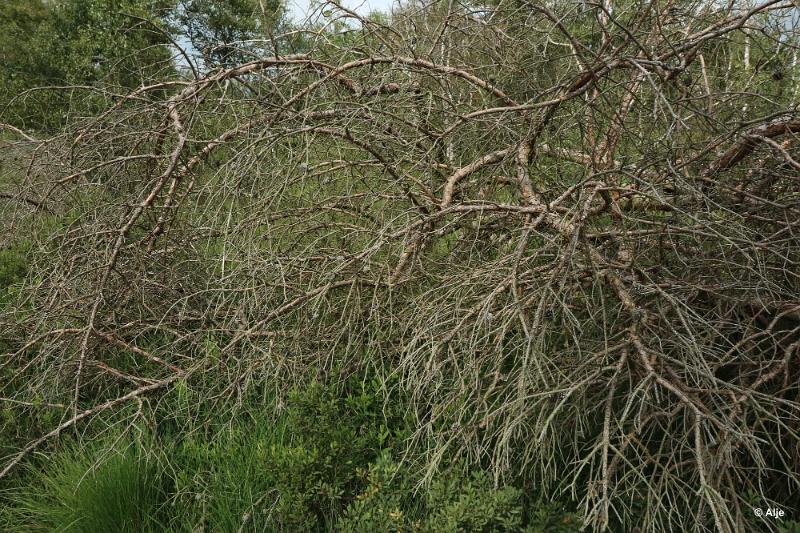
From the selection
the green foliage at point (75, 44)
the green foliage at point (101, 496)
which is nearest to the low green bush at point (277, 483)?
the green foliage at point (101, 496)

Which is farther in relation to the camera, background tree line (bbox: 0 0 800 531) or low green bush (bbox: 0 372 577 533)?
low green bush (bbox: 0 372 577 533)

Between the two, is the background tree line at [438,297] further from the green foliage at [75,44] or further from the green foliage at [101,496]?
the green foliage at [75,44]

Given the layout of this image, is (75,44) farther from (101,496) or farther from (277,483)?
(277,483)

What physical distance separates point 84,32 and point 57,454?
350 inches

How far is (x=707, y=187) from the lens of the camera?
296 centimetres

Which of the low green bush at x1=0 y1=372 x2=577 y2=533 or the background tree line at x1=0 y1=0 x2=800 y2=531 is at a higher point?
the background tree line at x1=0 y1=0 x2=800 y2=531

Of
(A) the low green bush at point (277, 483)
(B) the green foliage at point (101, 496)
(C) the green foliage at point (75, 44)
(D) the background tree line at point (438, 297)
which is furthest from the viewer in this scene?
(C) the green foliage at point (75, 44)

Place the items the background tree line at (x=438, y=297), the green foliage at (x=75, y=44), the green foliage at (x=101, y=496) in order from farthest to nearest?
the green foliage at (x=75, y=44) < the green foliage at (x=101, y=496) < the background tree line at (x=438, y=297)

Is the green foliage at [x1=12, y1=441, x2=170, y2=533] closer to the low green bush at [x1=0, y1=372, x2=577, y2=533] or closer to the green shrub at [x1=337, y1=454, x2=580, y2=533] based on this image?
the low green bush at [x1=0, y1=372, x2=577, y2=533]

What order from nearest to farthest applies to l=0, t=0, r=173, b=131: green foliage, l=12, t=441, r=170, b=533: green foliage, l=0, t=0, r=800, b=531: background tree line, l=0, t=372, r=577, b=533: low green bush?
1. l=0, t=0, r=800, b=531: background tree line
2. l=0, t=372, r=577, b=533: low green bush
3. l=12, t=441, r=170, b=533: green foliage
4. l=0, t=0, r=173, b=131: green foliage

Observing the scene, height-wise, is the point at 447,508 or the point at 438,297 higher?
the point at 438,297

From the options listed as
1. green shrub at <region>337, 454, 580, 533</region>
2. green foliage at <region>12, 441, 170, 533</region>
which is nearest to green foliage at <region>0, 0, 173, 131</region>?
green foliage at <region>12, 441, 170, 533</region>

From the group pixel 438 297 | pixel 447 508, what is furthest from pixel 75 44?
pixel 447 508

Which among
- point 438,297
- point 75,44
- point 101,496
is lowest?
point 101,496
